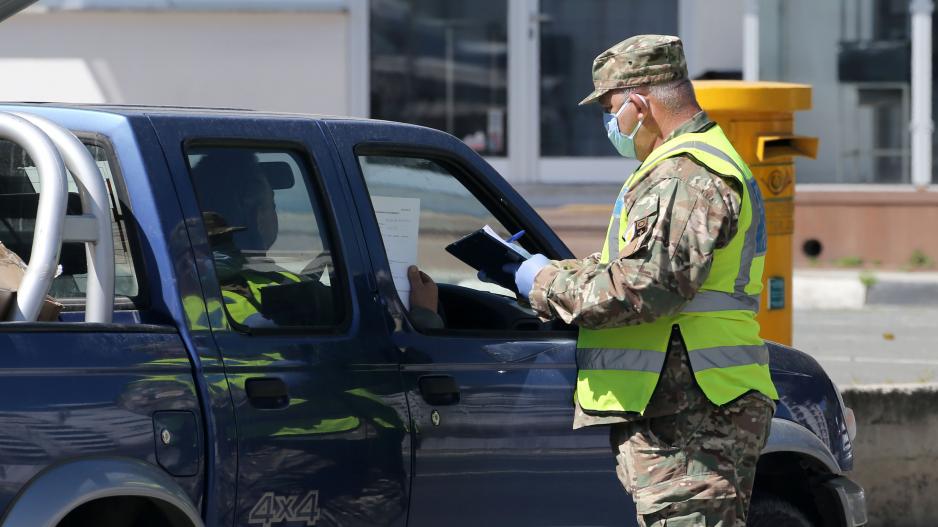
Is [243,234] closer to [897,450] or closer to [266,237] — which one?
[266,237]

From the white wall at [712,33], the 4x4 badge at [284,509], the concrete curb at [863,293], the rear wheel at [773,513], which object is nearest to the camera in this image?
the 4x4 badge at [284,509]

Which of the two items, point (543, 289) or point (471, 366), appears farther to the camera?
point (471, 366)

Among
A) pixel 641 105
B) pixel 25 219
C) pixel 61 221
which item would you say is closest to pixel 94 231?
pixel 61 221

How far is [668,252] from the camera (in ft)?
11.8

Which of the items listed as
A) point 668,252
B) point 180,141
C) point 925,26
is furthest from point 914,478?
point 925,26

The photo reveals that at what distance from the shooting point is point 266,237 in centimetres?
395

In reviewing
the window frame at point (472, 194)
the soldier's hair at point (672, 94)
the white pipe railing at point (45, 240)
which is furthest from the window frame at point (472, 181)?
the white pipe railing at point (45, 240)

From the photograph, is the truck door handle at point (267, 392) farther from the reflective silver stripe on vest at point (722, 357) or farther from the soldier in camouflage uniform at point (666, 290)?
the reflective silver stripe on vest at point (722, 357)

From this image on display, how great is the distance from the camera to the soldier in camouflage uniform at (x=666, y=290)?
360 centimetres

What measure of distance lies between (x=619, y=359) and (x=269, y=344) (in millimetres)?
844

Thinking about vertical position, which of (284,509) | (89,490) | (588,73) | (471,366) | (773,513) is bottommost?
(773,513)

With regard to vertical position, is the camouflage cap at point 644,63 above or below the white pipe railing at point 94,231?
above

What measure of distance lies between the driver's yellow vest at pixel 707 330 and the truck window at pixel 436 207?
2.18ft

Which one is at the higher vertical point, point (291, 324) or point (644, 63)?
point (644, 63)
